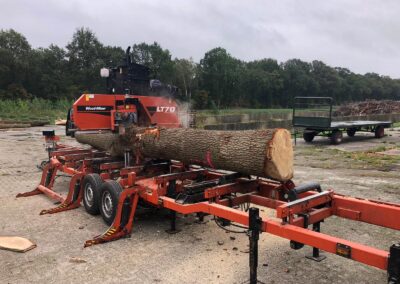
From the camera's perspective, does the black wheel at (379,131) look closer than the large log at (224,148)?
No

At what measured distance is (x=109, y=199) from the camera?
18.3 ft

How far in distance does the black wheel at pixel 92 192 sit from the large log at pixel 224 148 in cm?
→ 87

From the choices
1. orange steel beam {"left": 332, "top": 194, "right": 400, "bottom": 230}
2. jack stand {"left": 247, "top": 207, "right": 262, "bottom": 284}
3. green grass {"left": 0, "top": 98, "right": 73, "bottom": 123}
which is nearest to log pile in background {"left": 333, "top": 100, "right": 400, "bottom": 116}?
green grass {"left": 0, "top": 98, "right": 73, "bottom": 123}

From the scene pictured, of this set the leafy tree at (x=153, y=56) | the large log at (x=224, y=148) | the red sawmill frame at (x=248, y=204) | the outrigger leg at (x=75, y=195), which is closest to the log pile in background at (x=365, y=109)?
the large log at (x=224, y=148)

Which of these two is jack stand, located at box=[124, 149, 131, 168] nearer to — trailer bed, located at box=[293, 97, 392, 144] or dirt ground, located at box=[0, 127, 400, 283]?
dirt ground, located at box=[0, 127, 400, 283]

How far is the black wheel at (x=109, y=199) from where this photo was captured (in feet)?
17.7

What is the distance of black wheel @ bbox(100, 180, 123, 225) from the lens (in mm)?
5402

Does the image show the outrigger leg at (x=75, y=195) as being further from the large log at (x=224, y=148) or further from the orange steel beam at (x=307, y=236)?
the orange steel beam at (x=307, y=236)

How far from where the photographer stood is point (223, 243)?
193 inches

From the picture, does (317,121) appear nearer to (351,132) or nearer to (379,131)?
(351,132)

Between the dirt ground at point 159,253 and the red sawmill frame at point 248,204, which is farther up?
the red sawmill frame at point 248,204

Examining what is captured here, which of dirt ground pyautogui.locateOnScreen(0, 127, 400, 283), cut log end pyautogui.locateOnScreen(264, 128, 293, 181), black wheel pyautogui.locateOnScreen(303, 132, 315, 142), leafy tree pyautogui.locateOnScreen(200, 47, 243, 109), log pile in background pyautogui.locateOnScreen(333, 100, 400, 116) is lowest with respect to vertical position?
dirt ground pyautogui.locateOnScreen(0, 127, 400, 283)

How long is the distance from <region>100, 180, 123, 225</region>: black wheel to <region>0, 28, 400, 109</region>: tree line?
120 ft

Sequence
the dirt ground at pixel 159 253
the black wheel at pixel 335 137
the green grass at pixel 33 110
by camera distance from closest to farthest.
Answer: the dirt ground at pixel 159 253 < the black wheel at pixel 335 137 < the green grass at pixel 33 110
